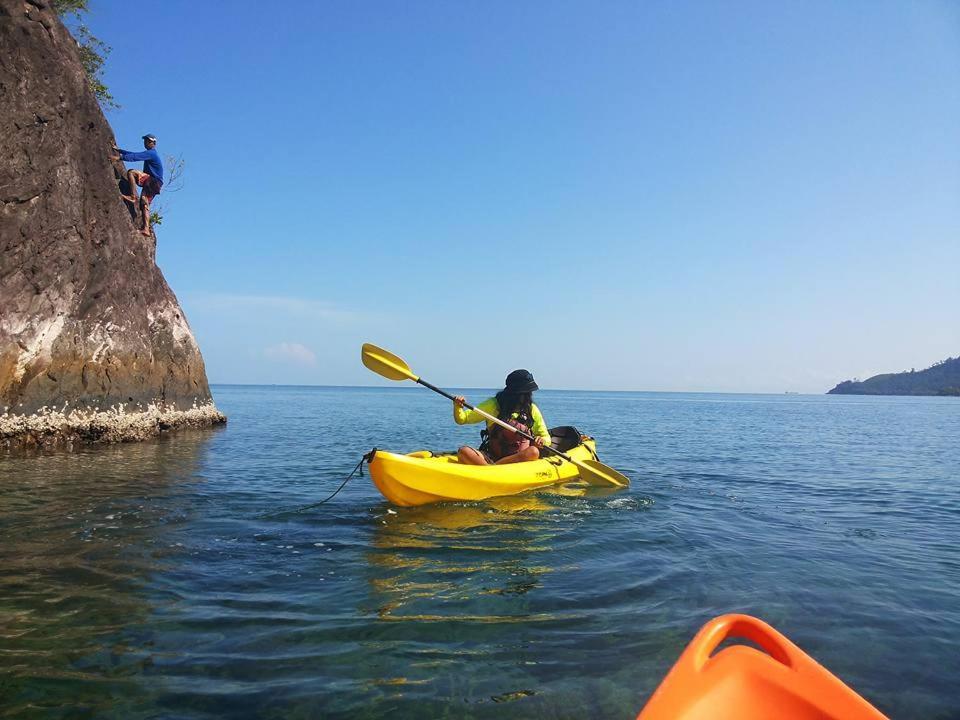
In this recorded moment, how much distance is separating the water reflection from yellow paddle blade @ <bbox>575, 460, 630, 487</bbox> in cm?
540

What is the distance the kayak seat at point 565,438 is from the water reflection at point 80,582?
5.83 m

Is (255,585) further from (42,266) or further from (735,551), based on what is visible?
(42,266)

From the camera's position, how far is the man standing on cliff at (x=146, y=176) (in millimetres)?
14961

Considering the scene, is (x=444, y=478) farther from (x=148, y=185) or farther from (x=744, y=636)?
(x=148, y=185)

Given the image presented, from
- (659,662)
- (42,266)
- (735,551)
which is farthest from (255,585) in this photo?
(42,266)

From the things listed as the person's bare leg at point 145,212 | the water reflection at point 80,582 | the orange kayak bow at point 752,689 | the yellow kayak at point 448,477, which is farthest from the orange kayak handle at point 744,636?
the person's bare leg at point 145,212

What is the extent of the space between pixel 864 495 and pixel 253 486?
9.56 meters

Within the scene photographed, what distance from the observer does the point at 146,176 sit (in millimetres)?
15789

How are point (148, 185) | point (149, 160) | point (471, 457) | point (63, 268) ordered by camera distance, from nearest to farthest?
1. point (471, 457)
2. point (63, 268)
3. point (149, 160)
4. point (148, 185)

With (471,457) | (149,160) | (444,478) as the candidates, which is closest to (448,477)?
(444,478)

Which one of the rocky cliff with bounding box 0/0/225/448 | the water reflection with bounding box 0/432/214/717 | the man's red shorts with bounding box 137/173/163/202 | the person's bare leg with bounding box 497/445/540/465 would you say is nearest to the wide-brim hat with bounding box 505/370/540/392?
the person's bare leg with bounding box 497/445/540/465

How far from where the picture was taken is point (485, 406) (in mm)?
8844

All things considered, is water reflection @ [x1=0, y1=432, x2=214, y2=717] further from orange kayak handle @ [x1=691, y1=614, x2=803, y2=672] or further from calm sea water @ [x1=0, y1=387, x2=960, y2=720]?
orange kayak handle @ [x1=691, y1=614, x2=803, y2=672]

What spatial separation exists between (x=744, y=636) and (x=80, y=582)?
4.54m
